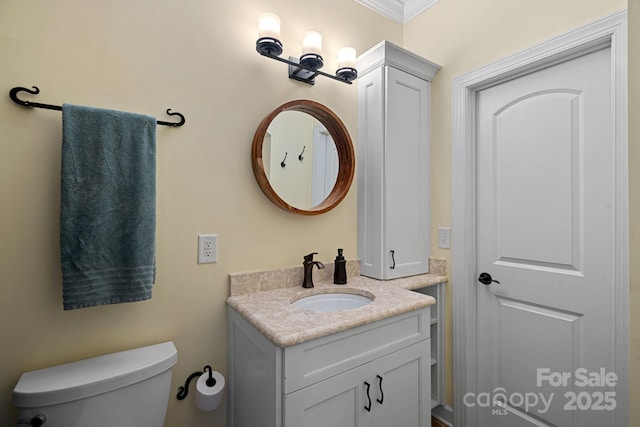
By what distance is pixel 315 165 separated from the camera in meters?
1.66

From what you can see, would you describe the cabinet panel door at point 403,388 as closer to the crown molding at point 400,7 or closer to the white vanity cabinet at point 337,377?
the white vanity cabinet at point 337,377

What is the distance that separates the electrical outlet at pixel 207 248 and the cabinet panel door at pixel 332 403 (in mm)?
661

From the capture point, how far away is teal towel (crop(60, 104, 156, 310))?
100 centimetres

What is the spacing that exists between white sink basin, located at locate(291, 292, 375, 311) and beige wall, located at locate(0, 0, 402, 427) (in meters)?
0.22

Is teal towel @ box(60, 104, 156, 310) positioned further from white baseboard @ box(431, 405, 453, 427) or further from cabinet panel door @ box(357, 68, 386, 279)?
white baseboard @ box(431, 405, 453, 427)

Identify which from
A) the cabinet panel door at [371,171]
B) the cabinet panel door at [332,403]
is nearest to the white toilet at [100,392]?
the cabinet panel door at [332,403]

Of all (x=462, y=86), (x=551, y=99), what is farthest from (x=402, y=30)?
(x=551, y=99)

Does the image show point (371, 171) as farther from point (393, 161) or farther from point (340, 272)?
point (340, 272)

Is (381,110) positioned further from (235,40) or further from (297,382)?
(297,382)

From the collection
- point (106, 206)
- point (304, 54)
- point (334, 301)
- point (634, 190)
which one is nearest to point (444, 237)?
point (334, 301)

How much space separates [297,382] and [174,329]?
24.0 inches

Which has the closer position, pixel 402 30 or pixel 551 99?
pixel 551 99

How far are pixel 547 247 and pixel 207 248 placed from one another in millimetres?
1612

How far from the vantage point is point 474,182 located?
1.74m
